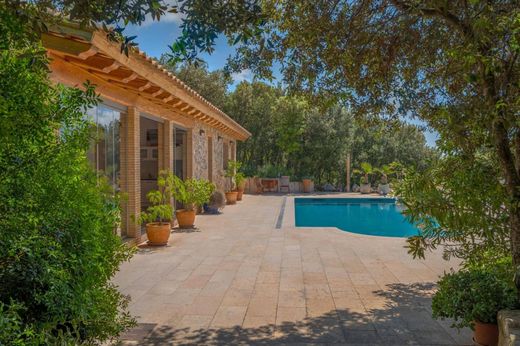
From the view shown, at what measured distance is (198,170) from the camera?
14969 millimetres

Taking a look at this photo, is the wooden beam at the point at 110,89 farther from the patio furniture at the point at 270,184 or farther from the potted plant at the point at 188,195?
the patio furniture at the point at 270,184

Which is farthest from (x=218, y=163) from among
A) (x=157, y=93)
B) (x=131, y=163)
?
(x=157, y=93)

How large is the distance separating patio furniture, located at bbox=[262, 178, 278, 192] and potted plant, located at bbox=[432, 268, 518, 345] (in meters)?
Answer: 21.7

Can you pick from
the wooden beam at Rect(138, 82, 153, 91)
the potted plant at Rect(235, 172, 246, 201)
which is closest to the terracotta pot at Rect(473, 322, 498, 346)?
the wooden beam at Rect(138, 82, 153, 91)

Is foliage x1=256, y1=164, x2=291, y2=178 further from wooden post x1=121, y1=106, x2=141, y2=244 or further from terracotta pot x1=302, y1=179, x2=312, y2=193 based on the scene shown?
wooden post x1=121, y1=106, x2=141, y2=244

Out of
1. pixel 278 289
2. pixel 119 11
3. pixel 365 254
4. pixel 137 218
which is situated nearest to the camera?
pixel 119 11

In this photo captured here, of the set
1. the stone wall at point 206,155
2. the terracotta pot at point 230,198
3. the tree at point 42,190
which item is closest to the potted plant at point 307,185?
the stone wall at point 206,155

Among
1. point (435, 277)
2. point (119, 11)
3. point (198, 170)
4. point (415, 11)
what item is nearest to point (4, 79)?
point (119, 11)

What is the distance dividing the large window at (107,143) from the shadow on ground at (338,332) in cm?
408

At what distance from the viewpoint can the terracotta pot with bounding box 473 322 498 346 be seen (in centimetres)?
383

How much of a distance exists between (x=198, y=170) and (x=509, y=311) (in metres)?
12.2

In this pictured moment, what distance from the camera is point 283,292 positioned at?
5.90m

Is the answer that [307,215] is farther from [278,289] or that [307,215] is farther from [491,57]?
[491,57]

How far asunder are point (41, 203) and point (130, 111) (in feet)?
22.0
